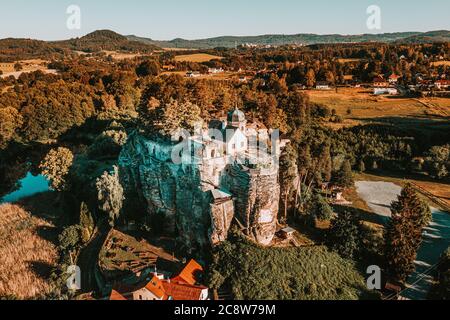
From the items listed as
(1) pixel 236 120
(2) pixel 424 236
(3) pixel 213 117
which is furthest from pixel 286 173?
(3) pixel 213 117

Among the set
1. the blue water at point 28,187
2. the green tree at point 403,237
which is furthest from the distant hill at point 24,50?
the green tree at point 403,237

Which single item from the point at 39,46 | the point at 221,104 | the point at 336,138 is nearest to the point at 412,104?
the point at 336,138

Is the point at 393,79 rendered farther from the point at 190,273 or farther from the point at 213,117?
the point at 190,273

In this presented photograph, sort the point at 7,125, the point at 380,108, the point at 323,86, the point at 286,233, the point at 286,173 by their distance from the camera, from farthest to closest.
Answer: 1. the point at 323,86
2. the point at 380,108
3. the point at 7,125
4. the point at 286,173
5. the point at 286,233

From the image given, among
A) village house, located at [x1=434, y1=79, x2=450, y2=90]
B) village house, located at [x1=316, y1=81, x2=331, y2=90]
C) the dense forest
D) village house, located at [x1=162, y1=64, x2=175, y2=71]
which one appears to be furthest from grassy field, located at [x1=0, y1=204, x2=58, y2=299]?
village house, located at [x1=434, y1=79, x2=450, y2=90]

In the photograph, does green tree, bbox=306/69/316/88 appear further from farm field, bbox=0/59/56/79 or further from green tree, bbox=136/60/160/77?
farm field, bbox=0/59/56/79

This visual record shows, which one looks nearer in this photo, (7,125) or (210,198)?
(210,198)

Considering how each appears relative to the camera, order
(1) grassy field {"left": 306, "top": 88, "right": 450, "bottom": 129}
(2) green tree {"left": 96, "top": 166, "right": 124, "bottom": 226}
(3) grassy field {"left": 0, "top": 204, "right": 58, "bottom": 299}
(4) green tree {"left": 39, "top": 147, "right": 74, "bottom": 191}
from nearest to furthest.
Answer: (3) grassy field {"left": 0, "top": 204, "right": 58, "bottom": 299} < (2) green tree {"left": 96, "top": 166, "right": 124, "bottom": 226} < (4) green tree {"left": 39, "top": 147, "right": 74, "bottom": 191} < (1) grassy field {"left": 306, "top": 88, "right": 450, "bottom": 129}
